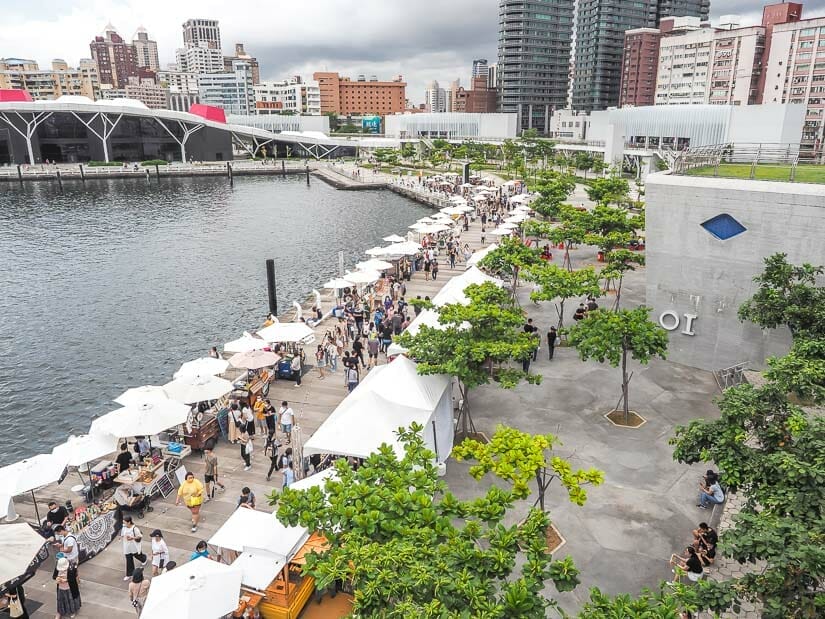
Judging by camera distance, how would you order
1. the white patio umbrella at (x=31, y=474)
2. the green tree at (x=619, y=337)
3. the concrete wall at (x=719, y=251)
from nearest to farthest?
1. the white patio umbrella at (x=31, y=474)
2. the green tree at (x=619, y=337)
3. the concrete wall at (x=719, y=251)

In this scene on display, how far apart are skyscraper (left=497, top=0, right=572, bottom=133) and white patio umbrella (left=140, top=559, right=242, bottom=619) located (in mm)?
162657

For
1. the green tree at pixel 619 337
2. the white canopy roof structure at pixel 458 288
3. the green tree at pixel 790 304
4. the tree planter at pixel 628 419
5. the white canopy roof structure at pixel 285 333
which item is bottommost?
the tree planter at pixel 628 419

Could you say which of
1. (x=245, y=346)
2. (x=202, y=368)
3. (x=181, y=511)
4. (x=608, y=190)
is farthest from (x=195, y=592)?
(x=608, y=190)

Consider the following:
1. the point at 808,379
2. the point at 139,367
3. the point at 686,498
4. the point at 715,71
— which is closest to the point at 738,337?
the point at 686,498

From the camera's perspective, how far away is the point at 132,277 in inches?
1731

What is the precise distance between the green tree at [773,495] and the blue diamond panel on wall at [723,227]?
11.4 metres

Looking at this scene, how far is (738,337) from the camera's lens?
2164 cm

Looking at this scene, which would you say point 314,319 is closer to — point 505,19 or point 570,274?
point 570,274

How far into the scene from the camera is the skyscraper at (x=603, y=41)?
516ft

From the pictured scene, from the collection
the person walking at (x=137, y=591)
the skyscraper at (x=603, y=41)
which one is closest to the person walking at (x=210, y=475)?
the person walking at (x=137, y=591)

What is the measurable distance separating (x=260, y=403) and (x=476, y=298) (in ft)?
25.3

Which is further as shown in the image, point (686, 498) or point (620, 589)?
point (686, 498)

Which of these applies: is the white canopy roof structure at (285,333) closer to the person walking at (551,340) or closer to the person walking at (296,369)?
the person walking at (296,369)

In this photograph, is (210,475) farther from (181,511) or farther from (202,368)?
(202,368)
